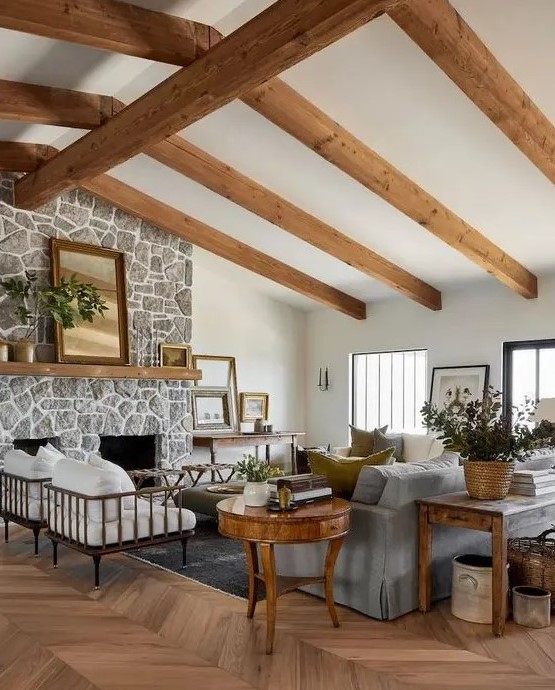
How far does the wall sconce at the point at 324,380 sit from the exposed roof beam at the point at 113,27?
6317mm

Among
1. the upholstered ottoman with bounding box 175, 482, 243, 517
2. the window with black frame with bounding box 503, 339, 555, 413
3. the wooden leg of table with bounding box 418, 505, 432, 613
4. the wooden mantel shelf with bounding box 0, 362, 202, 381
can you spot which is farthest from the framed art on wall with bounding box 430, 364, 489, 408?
the wooden leg of table with bounding box 418, 505, 432, 613

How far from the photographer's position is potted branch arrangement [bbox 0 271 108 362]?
674cm

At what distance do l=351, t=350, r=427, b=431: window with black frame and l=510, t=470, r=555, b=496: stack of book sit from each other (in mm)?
4698

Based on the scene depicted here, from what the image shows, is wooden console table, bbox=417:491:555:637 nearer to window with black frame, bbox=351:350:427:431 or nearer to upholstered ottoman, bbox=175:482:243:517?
upholstered ottoman, bbox=175:482:243:517

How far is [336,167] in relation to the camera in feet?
19.2

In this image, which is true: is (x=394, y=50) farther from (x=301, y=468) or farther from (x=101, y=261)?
(x=301, y=468)

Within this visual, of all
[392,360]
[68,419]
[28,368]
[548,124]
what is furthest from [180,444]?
[548,124]

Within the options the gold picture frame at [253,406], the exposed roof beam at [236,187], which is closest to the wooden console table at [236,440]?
the gold picture frame at [253,406]

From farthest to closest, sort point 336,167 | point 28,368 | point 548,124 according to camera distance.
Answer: point 28,368 < point 336,167 < point 548,124

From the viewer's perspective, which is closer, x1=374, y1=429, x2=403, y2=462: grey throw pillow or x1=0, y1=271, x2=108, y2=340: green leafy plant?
x1=0, y1=271, x2=108, y2=340: green leafy plant

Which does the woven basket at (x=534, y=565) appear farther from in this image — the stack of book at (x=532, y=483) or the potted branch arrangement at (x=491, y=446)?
the potted branch arrangement at (x=491, y=446)

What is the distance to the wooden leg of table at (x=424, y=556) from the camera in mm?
3816

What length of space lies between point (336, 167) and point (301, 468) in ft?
14.1

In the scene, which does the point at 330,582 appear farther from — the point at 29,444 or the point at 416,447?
the point at 29,444
